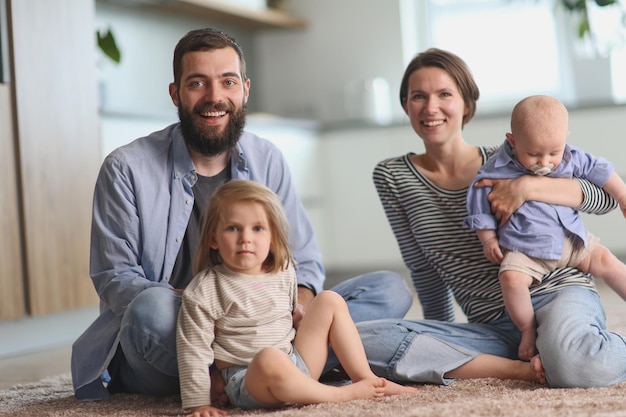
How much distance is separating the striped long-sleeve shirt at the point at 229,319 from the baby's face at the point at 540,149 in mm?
599

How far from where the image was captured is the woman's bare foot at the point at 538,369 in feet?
6.53

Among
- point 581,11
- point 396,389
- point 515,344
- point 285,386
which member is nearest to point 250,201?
point 285,386

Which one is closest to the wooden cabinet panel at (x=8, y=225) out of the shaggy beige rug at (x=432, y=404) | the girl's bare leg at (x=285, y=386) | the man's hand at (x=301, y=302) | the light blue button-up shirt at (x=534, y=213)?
the shaggy beige rug at (x=432, y=404)

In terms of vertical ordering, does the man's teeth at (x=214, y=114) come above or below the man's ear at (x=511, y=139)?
above

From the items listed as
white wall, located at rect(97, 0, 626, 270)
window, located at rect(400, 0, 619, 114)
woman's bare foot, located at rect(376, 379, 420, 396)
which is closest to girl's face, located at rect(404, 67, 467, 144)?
woman's bare foot, located at rect(376, 379, 420, 396)

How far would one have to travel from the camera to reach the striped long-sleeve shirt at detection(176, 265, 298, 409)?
1.83 m

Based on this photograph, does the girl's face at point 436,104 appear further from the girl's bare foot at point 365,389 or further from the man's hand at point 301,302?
the girl's bare foot at point 365,389

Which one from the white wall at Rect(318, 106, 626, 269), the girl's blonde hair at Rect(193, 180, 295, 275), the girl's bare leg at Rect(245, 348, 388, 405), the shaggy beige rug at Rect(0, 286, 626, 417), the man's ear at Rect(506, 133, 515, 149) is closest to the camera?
the shaggy beige rug at Rect(0, 286, 626, 417)

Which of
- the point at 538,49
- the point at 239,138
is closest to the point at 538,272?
the point at 239,138

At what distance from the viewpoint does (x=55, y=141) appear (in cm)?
327

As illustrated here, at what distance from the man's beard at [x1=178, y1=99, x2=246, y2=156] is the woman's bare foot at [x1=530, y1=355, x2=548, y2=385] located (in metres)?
0.84

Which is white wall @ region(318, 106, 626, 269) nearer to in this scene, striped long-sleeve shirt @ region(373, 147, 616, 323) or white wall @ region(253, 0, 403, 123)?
white wall @ region(253, 0, 403, 123)

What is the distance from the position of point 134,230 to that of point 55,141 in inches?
50.5

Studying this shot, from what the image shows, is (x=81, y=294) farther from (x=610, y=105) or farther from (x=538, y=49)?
(x=538, y=49)
